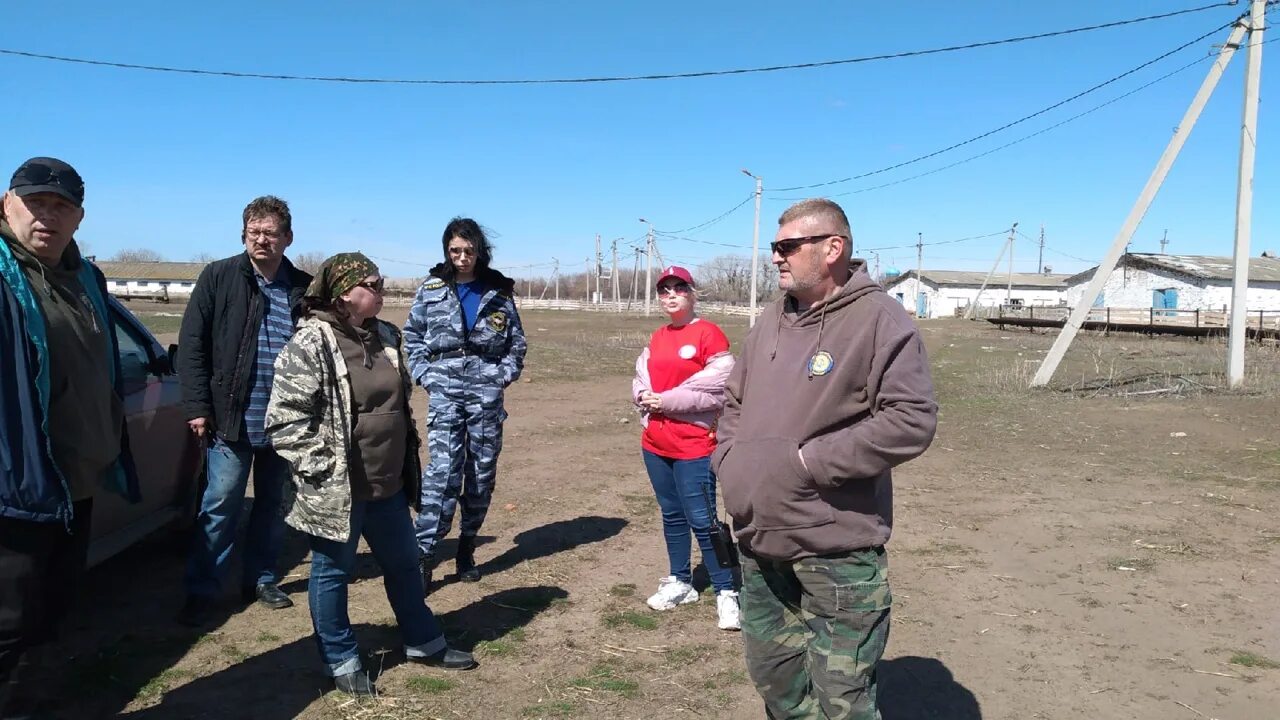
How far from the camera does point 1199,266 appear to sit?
1806 inches

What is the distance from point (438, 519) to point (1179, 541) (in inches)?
193

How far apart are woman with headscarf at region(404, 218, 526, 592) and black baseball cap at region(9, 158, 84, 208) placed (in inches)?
85.0

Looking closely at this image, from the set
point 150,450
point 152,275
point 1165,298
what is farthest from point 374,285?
point 152,275

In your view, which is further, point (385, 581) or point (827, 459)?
point (385, 581)

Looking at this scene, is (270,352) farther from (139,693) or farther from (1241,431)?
(1241,431)

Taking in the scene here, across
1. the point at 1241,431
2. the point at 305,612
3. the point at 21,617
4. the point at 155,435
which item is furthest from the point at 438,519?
the point at 1241,431

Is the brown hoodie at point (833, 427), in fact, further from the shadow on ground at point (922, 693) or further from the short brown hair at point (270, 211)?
the short brown hair at point (270, 211)

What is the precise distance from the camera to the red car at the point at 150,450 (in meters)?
4.41

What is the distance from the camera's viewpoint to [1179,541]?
595 cm

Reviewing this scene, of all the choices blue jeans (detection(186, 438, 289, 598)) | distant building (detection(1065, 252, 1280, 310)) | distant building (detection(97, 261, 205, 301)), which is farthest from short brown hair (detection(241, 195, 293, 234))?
distant building (detection(97, 261, 205, 301))

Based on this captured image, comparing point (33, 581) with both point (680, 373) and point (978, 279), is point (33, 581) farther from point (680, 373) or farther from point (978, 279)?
point (978, 279)

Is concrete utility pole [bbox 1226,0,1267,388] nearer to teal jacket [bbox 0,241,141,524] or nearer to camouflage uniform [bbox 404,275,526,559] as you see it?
camouflage uniform [bbox 404,275,526,559]

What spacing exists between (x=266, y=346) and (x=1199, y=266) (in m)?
52.1

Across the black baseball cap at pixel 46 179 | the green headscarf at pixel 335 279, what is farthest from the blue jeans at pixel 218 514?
the black baseball cap at pixel 46 179
